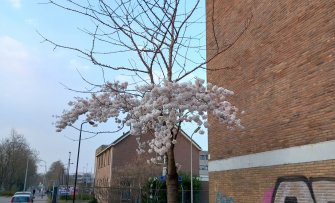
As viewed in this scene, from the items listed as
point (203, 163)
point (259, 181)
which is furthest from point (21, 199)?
point (259, 181)

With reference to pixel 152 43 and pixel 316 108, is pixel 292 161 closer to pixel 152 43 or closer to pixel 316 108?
pixel 316 108

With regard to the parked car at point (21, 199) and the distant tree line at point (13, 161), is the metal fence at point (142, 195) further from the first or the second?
the distant tree line at point (13, 161)

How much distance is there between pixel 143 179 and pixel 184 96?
24747 mm

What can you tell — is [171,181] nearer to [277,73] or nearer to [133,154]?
[277,73]

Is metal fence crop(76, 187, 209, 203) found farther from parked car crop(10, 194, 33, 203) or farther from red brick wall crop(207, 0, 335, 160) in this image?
red brick wall crop(207, 0, 335, 160)

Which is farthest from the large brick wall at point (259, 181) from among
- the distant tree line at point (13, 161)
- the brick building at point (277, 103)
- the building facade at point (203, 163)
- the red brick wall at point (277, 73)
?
the distant tree line at point (13, 161)

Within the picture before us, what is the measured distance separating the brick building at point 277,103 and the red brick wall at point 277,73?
1.0 inches

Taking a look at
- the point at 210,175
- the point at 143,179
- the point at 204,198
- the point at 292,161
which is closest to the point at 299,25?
the point at 292,161

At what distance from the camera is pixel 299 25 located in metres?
11.1

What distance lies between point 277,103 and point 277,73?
0.91 meters

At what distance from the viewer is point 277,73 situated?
11781 millimetres

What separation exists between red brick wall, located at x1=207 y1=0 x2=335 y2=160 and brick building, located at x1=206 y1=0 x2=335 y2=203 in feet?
0.08

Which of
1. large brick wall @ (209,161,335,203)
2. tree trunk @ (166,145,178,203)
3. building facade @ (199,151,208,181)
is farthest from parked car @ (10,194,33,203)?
tree trunk @ (166,145,178,203)

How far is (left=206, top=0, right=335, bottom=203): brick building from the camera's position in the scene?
9.91 m
